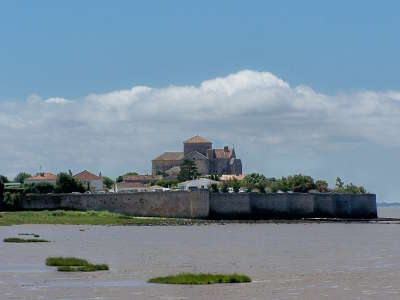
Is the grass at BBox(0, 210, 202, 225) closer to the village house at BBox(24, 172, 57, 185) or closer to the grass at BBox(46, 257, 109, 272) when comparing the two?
the grass at BBox(46, 257, 109, 272)

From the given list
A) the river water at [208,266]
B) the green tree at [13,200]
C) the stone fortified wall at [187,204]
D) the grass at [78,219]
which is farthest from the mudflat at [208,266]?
the green tree at [13,200]

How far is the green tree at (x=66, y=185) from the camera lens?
436ft

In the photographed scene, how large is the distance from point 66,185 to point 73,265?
95353 millimetres

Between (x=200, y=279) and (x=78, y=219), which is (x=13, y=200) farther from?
(x=200, y=279)

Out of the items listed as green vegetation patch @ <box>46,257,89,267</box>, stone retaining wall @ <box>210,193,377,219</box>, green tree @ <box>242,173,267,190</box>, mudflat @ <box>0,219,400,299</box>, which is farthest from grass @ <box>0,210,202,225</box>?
green tree @ <box>242,173,267,190</box>

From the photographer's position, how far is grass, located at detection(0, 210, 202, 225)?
90.3 metres

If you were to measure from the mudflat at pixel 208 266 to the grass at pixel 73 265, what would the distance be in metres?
0.46

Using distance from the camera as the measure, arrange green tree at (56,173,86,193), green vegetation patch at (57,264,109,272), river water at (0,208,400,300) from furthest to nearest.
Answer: green tree at (56,173,86,193) → green vegetation patch at (57,264,109,272) → river water at (0,208,400,300)

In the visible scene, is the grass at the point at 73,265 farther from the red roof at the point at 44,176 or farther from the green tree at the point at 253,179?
the red roof at the point at 44,176

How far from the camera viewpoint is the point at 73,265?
38531mm

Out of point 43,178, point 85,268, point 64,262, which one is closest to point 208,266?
point 64,262

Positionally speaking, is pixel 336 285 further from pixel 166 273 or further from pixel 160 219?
pixel 160 219

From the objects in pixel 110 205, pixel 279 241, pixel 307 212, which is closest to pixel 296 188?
pixel 307 212

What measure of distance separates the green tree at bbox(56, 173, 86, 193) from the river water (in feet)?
206
